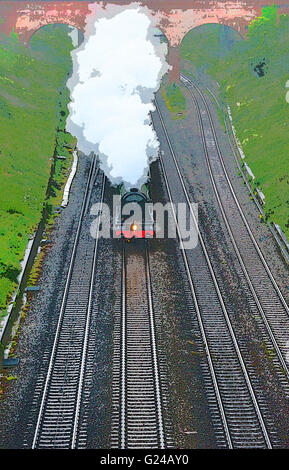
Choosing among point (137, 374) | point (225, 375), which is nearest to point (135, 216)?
point (137, 374)

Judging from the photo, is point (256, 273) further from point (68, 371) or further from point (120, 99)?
point (120, 99)

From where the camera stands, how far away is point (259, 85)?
49438 millimetres

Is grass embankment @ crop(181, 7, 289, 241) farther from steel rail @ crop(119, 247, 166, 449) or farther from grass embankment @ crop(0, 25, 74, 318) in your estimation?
grass embankment @ crop(0, 25, 74, 318)

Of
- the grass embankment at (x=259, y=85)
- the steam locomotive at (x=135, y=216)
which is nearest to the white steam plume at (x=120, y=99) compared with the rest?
the steam locomotive at (x=135, y=216)

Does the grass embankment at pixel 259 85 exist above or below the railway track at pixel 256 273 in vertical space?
above

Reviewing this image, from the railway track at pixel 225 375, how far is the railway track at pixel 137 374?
5.56 feet

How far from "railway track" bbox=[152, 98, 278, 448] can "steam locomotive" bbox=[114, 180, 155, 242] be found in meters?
2.45

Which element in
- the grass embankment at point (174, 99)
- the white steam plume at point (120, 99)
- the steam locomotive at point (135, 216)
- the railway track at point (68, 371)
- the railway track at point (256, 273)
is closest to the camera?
the railway track at point (68, 371)

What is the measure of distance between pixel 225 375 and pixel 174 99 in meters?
40.9

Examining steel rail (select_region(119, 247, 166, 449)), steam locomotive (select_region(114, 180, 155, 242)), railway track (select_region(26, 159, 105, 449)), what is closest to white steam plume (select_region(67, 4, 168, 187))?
steam locomotive (select_region(114, 180, 155, 242))

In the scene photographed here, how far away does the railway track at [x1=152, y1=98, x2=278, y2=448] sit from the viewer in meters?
14.2

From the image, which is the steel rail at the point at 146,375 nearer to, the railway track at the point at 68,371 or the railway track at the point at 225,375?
the railway track at the point at 68,371

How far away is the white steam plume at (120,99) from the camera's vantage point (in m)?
24.2

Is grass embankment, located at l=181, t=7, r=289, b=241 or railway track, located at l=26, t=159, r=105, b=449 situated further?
grass embankment, located at l=181, t=7, r=289, b=241
